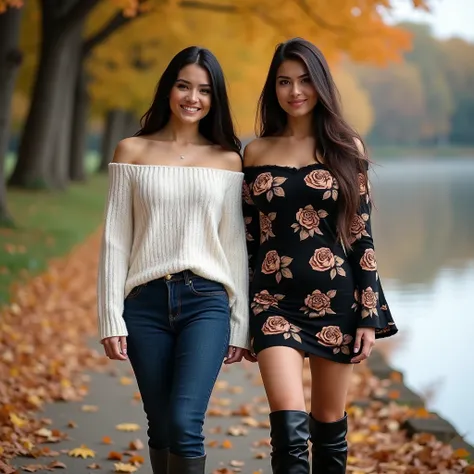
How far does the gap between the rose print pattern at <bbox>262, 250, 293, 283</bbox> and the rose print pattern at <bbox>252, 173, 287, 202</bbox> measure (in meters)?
0.23

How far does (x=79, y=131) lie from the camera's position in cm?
2559

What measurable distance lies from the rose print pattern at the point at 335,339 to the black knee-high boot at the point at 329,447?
1.14ft

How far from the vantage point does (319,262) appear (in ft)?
13.2

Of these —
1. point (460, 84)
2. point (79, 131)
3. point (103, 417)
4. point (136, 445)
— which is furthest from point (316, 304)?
A: point (460, 84)

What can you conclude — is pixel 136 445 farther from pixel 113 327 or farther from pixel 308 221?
pixel 308 221

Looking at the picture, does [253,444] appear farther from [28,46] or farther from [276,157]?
[28,46]

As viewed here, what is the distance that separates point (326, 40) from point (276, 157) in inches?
398

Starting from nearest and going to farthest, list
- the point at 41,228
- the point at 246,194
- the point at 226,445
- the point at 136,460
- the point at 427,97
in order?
the point at 246,194, the point at 136,460, the point at 226,445, the point at 41,228, the point at 427,97

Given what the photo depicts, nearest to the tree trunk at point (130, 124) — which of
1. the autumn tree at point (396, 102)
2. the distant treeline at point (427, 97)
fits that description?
the distant treeline at point (427, 97)

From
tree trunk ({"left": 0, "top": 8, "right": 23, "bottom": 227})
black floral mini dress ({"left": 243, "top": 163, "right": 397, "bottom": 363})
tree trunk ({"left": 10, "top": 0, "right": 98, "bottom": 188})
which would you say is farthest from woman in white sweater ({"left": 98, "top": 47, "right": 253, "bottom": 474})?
tree trunk ({"left": 10, "top": 0, "right": 98, "bottom": 188})

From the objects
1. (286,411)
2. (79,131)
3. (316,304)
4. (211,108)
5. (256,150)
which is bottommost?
(286,411)

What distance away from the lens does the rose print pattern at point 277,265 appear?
158 inches

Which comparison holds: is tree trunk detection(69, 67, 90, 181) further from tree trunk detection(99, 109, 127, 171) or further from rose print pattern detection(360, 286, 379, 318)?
rose print pattern detection(360, 286, 379, 318)

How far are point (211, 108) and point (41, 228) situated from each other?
10687 millimetres
